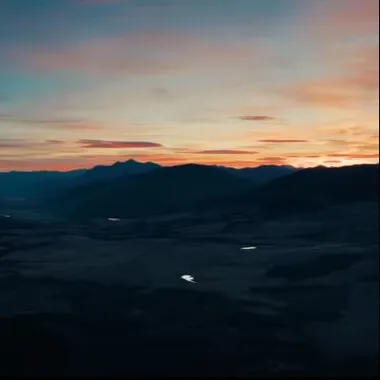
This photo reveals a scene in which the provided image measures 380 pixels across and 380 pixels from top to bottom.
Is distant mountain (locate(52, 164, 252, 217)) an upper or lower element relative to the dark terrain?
upper

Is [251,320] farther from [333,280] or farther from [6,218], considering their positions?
[6,218]

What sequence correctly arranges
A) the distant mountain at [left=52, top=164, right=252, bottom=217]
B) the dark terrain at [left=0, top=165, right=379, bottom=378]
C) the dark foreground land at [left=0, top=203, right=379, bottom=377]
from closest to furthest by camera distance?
the dark foreground land at [left=0, top=203, right=379, bottom=377], the dark terrain at [left=0, top=165, right=379, bottom=378], the distant mountain at [left=52, top=164, right=252, bottom=217]

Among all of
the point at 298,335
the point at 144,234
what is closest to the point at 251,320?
the point at 298,335

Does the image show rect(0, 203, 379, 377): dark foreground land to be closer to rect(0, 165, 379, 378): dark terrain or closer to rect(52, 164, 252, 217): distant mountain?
rect(0, 165, 379, 378): dark terrain

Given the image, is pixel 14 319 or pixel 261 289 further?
pixel 261 289

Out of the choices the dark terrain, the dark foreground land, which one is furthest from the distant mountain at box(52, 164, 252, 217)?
the dark foreground land

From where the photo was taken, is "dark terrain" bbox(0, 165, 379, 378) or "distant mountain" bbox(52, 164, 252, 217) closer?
"dark terrain" bbox(0, 165, 379, 378)

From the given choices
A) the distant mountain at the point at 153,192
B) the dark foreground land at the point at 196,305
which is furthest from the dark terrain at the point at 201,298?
the distant mountain at the point at 153,192

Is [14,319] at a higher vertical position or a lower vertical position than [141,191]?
lower
